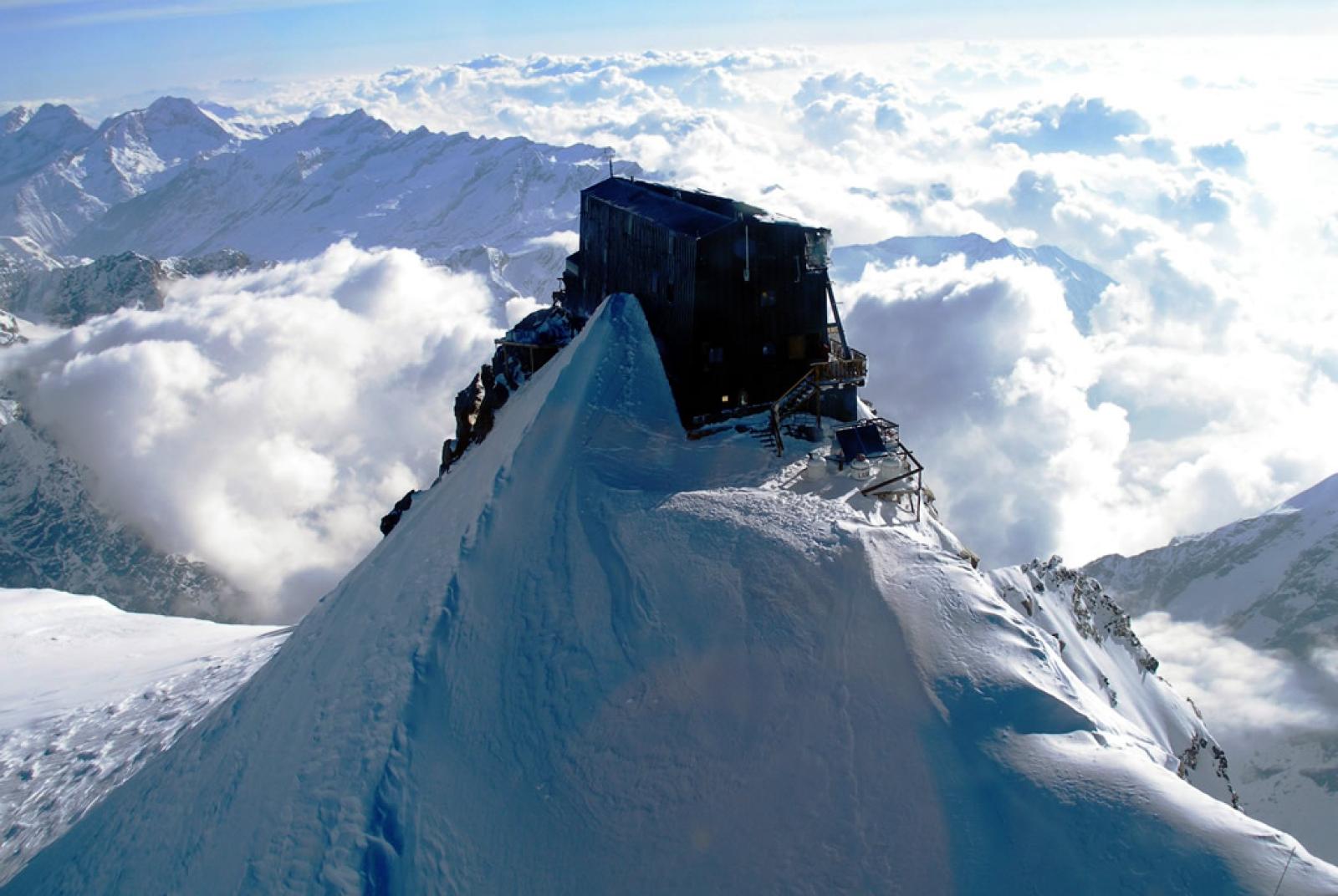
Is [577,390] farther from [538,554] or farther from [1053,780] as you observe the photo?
[1053,780]

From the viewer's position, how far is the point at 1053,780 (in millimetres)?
15414

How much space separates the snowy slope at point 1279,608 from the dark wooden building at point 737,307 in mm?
104601

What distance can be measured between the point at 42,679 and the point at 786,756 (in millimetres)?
31988

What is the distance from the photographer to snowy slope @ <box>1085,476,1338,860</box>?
111m

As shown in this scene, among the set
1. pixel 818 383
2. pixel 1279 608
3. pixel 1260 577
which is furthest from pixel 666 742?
pixel 1260 577

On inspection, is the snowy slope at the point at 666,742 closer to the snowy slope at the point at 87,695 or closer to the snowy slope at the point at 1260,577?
the snowy slope at the point at 87,695

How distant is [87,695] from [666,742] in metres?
24.9

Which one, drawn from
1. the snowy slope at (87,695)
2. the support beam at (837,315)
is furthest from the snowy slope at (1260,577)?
the snowy slope at (87,695)

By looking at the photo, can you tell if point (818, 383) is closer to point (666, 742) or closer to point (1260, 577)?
point (666, 742)

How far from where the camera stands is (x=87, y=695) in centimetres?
3077

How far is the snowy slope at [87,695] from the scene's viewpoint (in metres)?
24.2

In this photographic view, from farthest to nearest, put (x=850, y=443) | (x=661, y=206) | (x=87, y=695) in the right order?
(x=661, y=206) → (x=87, y=695) → (x=850, y=443)

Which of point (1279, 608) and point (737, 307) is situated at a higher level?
point (737, 307)

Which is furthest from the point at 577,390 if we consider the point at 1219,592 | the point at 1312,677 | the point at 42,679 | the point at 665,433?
the point at 1219,592
